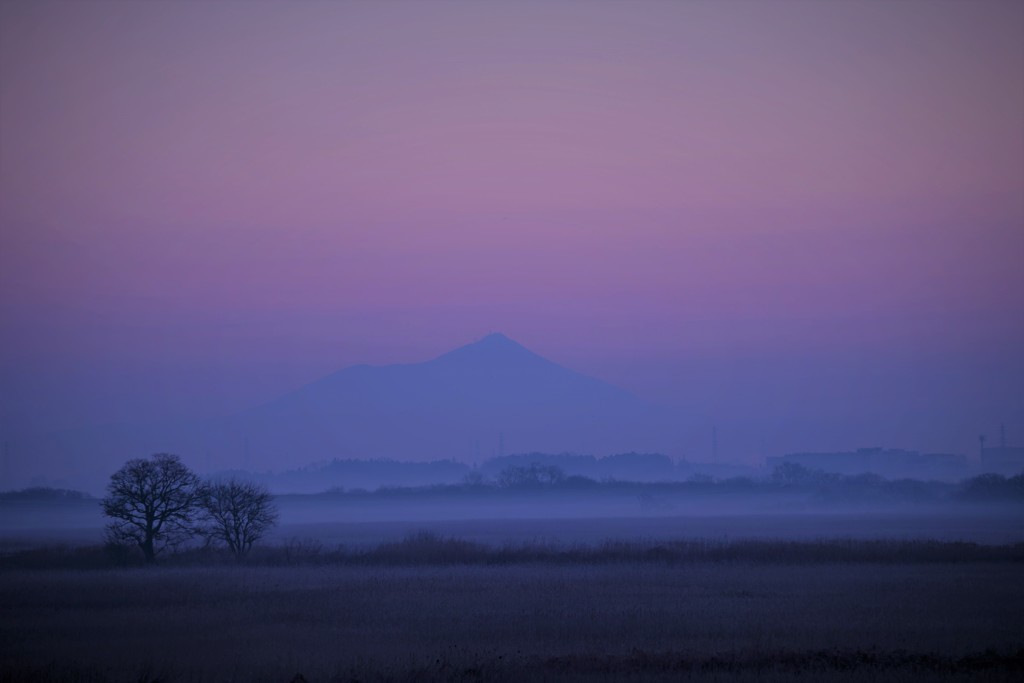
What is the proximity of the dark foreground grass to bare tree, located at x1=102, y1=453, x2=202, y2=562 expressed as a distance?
3.57 metres

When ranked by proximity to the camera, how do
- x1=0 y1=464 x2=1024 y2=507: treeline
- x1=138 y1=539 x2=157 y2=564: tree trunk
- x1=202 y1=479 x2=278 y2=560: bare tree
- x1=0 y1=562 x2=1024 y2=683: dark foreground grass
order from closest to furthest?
x1=0 y1=562 x2=1024 y2=683: dark foreground grass
x1=138 y1=539 x2=157 y2=564: tree trunk
x1=202 y1=479 x2=278 y2=560: bare tree
x1=0 y1=464 x2=1024 y2=507: treeline

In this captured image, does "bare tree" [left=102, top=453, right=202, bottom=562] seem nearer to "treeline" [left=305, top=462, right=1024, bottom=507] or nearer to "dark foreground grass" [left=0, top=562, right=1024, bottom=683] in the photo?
"dark foreground grass" [left=0, top=562, right=1024, bottom=683]

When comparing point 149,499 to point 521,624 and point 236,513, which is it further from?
point 521,624

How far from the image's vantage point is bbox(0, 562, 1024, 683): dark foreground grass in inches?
730

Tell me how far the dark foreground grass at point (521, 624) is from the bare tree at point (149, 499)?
357cm

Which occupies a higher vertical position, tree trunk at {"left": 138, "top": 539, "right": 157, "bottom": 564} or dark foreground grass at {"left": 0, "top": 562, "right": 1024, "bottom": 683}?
tree trunk at {"left": 138, "top": 539, "right": 157, "bottom": 564}

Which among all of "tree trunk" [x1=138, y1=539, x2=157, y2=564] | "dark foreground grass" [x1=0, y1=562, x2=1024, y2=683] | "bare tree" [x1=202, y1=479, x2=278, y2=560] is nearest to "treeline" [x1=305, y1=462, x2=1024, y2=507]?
"bare tree" [x1=202, y1=479, x2=278, y2=560]

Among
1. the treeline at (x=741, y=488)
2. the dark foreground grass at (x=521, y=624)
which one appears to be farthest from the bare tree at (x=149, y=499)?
the treeline at (x=741, y=488)

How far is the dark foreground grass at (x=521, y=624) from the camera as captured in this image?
18.5 metres

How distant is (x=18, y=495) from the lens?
149m

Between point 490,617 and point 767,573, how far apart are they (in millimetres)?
14186

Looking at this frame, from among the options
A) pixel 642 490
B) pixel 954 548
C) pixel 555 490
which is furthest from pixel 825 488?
pixel 954 548

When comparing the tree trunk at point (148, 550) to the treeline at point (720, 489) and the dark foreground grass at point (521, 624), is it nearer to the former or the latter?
the dark foreground grass at point (521, 624)

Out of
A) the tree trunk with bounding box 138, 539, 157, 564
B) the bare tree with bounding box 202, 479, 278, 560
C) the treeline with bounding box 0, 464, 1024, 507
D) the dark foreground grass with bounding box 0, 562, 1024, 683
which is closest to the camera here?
the dark foreground grass with bounding box 0, 562, 1024, 683
